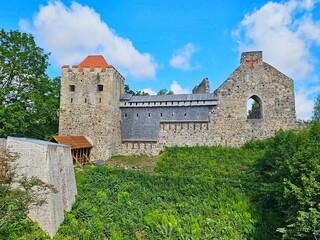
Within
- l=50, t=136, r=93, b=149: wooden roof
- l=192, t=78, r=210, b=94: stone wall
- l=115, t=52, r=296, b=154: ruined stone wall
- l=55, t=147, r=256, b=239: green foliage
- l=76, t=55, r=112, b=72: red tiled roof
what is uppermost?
l=76, t=55, r=112, b=72: red tiled roof

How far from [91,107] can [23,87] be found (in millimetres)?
5313

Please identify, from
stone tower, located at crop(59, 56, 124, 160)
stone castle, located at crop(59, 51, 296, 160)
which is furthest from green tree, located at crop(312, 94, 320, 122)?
stone tower, located at crop(59, 56, 124, 160)

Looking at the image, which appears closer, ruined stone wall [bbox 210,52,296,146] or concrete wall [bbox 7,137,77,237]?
concrete wall [bbox 7,137,77,237]

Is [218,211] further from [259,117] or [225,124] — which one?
[259,117]

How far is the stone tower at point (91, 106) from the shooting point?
20.1 m

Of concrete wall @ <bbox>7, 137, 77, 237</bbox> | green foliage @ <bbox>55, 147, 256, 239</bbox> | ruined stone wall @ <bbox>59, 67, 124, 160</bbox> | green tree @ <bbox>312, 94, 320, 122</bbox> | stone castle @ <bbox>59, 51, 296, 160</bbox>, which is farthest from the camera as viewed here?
green tree @ <bbox>312, 94, 320, 122</bbox>

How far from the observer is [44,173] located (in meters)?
10.1

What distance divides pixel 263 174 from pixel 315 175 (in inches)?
192

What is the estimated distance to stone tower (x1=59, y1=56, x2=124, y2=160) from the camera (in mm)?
20062

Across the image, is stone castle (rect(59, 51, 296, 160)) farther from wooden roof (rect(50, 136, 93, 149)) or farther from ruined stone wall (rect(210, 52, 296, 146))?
wooden roof (rect(50, 136, 93, 149))

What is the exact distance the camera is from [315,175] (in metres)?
10.1

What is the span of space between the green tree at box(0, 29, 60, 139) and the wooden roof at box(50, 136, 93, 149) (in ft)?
8.33

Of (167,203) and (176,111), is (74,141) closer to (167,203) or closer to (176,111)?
(167,203)

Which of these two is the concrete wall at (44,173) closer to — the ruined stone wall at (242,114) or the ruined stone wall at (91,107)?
the ruined stone wall at (91,107)
